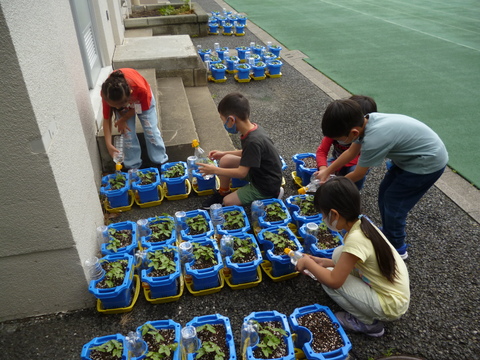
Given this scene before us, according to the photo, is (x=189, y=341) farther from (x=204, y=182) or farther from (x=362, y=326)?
(x=204, y=182)

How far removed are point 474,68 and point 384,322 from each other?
313 inches

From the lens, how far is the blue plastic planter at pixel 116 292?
2742 mm

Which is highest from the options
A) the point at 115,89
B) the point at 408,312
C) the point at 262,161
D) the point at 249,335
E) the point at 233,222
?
the point at 115,89

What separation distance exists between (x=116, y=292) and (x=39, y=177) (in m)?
1.01

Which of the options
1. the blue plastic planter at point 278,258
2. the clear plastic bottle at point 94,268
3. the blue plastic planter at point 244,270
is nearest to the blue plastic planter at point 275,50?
the blue plastic planter at point 278,258

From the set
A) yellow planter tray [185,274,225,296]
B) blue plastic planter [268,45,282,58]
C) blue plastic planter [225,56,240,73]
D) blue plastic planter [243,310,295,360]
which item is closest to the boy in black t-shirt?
yellow planter tray [185,274,225,296]

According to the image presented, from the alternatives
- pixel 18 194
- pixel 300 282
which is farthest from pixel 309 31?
pixel 18 194

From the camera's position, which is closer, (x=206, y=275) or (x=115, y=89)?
(x=206, y=275)

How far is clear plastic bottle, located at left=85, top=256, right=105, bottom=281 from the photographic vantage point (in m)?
2.81

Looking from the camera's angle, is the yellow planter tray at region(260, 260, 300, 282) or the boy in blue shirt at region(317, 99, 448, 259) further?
the yellow planter tray at region(260, 260, 300, 282)

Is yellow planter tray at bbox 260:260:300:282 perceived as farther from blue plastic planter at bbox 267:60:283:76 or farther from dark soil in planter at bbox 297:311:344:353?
blue plastic planter at bbox 267:60:283:76

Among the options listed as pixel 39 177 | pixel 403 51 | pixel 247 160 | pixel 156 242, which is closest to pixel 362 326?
pixel 247 160

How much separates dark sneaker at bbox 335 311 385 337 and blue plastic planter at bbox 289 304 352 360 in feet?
0.82

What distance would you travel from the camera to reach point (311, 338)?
2445 mm
